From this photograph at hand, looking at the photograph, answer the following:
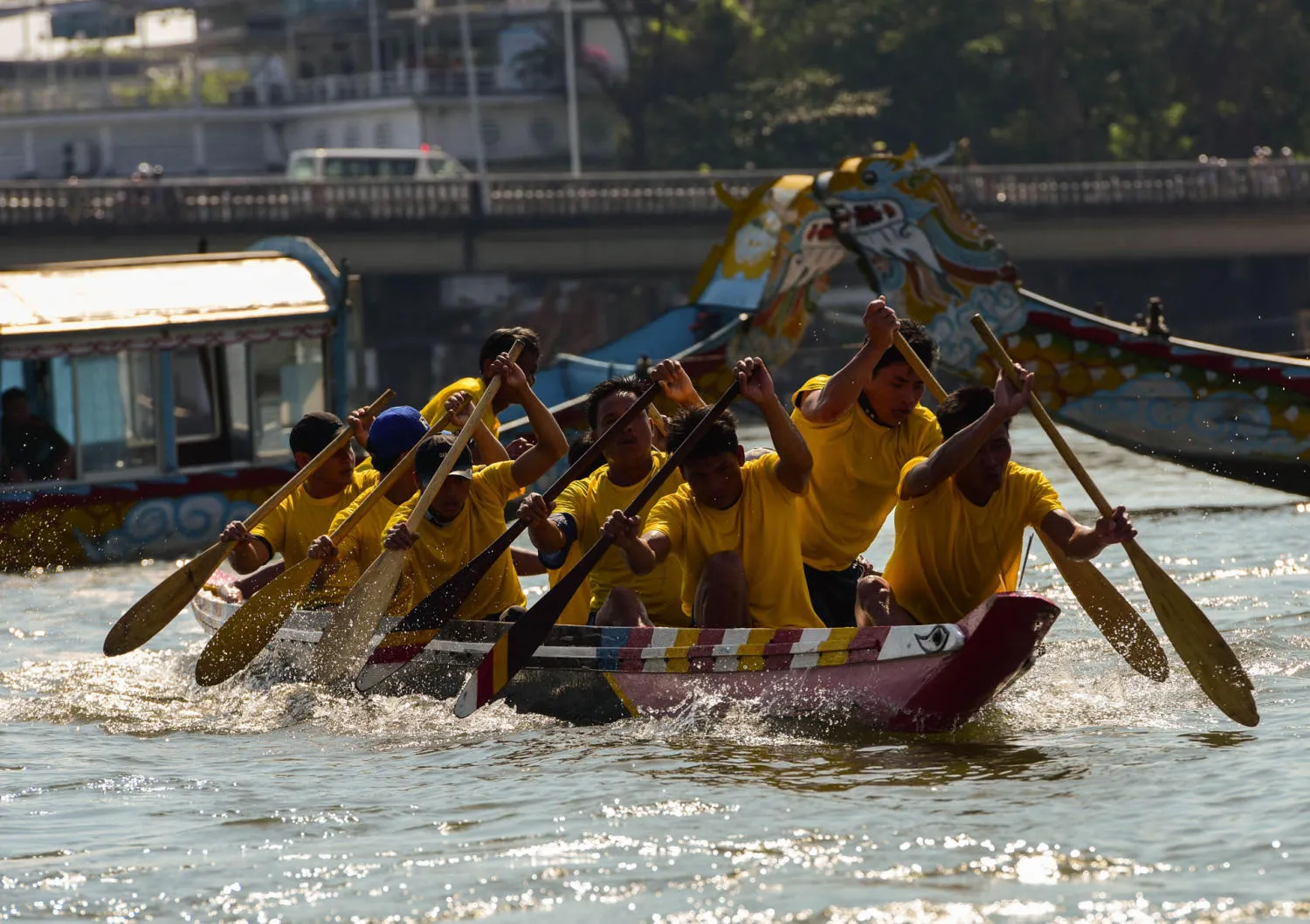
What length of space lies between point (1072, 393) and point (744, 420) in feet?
53.3

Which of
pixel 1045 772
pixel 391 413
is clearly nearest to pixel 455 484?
pixel 391 413

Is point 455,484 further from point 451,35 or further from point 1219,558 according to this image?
point 451,35

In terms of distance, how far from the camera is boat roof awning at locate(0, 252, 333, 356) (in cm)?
1650

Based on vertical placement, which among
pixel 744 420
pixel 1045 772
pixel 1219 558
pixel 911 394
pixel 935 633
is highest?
pixel 911 394

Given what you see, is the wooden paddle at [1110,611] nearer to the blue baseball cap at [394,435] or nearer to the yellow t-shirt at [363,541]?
the blue baseball cap at [394,435]

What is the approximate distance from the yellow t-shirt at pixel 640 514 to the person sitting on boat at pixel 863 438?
61 cm

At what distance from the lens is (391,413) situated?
10211 millimetres

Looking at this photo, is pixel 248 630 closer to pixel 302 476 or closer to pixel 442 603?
pixel 302 476

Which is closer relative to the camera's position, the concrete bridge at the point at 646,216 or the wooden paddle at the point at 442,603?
the wooden paddle at the point at 442,603

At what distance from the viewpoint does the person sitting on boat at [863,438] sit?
28.6ft

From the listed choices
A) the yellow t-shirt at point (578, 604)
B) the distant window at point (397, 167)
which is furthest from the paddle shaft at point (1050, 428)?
the distant window at point (397, 167)

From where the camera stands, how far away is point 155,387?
16.8 metres

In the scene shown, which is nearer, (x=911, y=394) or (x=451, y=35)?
(x=911, y=394)

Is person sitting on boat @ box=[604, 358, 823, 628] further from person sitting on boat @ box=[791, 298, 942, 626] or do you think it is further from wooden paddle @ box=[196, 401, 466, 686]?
wooden paddle @ box=[196, 401, 466, 686]
